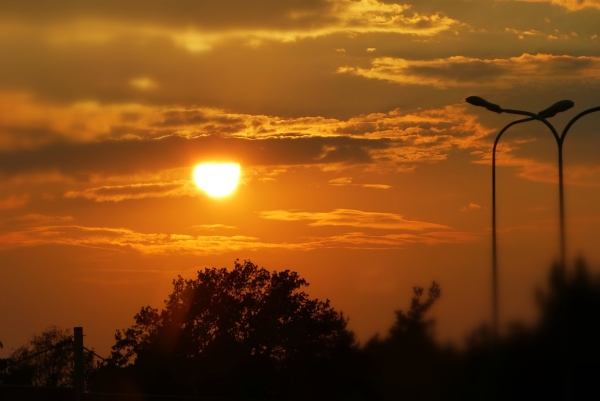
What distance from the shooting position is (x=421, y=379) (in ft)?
98.8

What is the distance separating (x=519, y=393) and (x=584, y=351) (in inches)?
111

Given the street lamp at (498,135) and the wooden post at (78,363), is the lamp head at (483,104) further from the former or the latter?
the wooden post at (78,363)

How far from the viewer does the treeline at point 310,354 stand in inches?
1075

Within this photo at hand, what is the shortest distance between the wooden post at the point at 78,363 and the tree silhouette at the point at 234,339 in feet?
71.0

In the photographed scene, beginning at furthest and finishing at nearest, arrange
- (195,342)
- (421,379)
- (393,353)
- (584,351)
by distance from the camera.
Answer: (195,342)
(393,353)
(421,379)
(584,351)

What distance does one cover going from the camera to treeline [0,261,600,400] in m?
27.3

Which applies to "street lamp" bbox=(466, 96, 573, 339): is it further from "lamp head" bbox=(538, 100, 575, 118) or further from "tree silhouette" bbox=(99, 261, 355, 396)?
"tree silhouette" bbox=(99, 261, 355, 396)

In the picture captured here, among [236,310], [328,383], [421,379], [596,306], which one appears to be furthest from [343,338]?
[596,306]

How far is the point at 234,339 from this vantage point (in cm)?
6272

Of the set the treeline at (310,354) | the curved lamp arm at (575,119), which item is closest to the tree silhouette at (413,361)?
the treeline at (310,354)

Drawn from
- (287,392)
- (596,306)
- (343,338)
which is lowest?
(287,392)

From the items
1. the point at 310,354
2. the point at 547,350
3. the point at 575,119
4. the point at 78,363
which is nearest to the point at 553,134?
the point at 575,119

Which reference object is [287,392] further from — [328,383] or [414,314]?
[414,314]

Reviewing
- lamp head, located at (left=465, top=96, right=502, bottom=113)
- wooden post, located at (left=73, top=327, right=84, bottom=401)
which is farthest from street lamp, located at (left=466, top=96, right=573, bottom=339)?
wooden post, located at (left=73, top=327, right=84, bottom=401)
